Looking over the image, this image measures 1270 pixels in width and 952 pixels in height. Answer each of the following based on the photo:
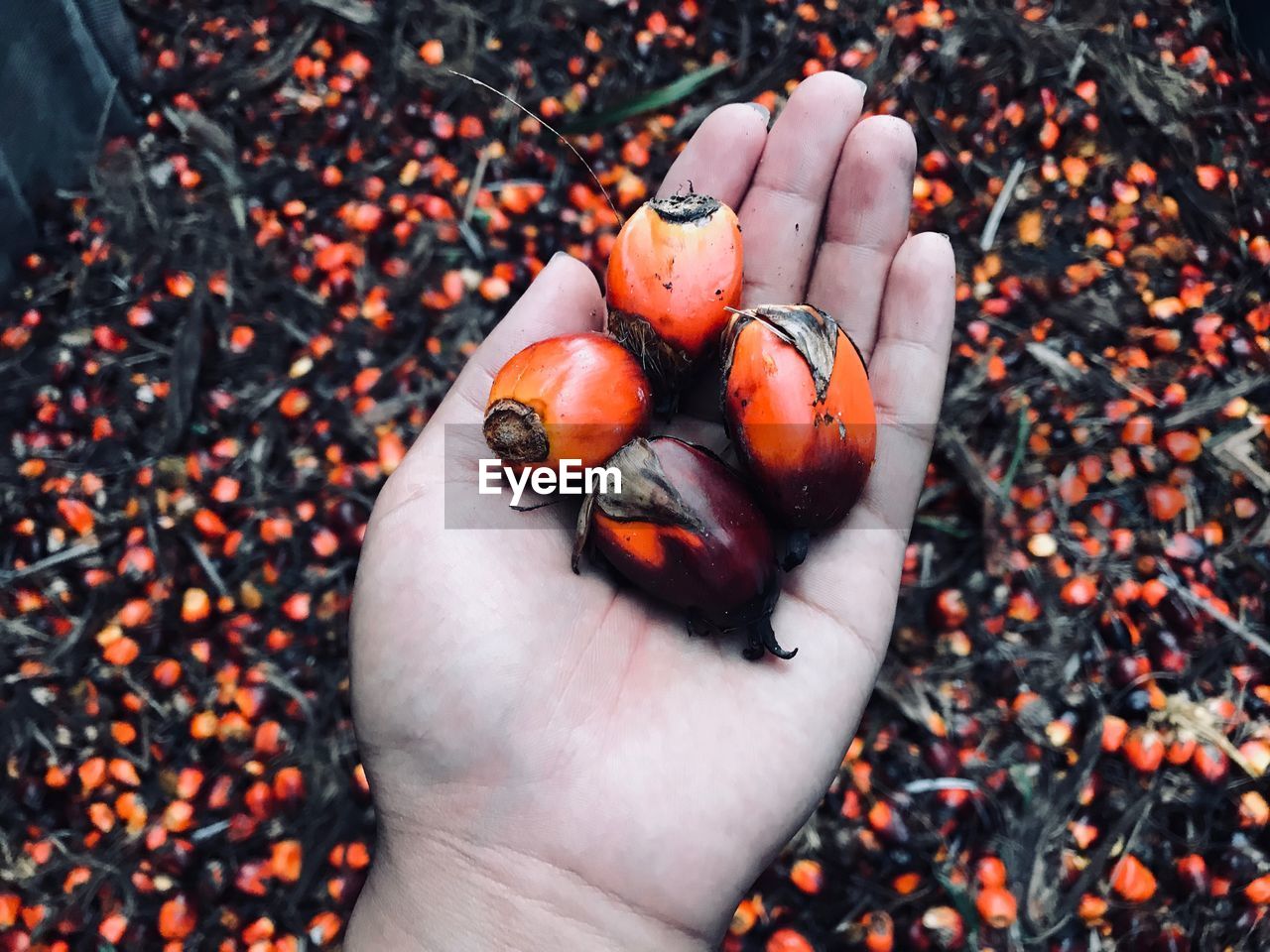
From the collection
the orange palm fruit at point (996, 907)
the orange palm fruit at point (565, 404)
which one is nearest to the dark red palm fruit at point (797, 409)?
the orange palm fruit at point (565, 404)

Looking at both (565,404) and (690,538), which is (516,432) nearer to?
(565,404)

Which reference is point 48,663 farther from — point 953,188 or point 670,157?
point 953,188

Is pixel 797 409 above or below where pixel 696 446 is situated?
above

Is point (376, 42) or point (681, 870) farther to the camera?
point (376, 42)

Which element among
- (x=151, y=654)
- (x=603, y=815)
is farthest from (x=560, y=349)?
(x=151, y=654)

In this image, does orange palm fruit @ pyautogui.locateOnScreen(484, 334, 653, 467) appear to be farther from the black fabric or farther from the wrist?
the black fabric

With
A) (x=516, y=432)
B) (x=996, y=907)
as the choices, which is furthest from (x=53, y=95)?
(x=996, y=907)

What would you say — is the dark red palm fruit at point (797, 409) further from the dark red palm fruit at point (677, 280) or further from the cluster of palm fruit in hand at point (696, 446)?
the dark red palm fruit at point (677, 280)
